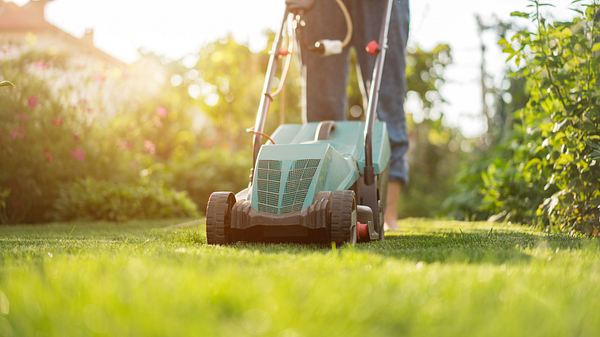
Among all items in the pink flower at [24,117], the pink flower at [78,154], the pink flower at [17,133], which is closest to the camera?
the pink flower at [17,133]

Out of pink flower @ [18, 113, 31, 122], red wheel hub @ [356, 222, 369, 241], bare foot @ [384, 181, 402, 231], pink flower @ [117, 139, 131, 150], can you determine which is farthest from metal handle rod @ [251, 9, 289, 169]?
pink flower @ [117, 139, 131, 150]

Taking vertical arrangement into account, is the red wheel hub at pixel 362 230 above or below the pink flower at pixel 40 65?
below

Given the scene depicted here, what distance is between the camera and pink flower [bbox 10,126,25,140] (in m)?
5.87

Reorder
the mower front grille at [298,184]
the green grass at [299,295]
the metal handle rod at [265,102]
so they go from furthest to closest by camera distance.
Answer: the metal handle rod at [265,102] < the mower front grille at [298,184] < the green grass at [299,295]

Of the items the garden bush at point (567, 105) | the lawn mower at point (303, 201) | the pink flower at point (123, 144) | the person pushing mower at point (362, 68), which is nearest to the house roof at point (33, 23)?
the pink flower at point (123, 144)

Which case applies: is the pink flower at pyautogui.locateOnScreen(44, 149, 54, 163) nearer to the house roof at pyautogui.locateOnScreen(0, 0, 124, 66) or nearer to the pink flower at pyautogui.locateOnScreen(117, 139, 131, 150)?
the pink flower at pyautogui.locateOnScreen(117, 139, 131, 150)

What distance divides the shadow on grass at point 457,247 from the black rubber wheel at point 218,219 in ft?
0.26

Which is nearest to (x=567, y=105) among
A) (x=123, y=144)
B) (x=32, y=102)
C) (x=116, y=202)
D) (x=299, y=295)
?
(x=299, y=295)

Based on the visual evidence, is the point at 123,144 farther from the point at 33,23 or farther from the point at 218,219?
the point at 33,23

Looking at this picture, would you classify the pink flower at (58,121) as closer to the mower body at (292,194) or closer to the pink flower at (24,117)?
the pink flower at (24,117)

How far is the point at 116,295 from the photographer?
153 cm

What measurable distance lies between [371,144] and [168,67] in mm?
19028

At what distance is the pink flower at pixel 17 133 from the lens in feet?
19.3

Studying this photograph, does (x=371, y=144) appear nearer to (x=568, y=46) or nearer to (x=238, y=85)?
(x=568, y=46)
